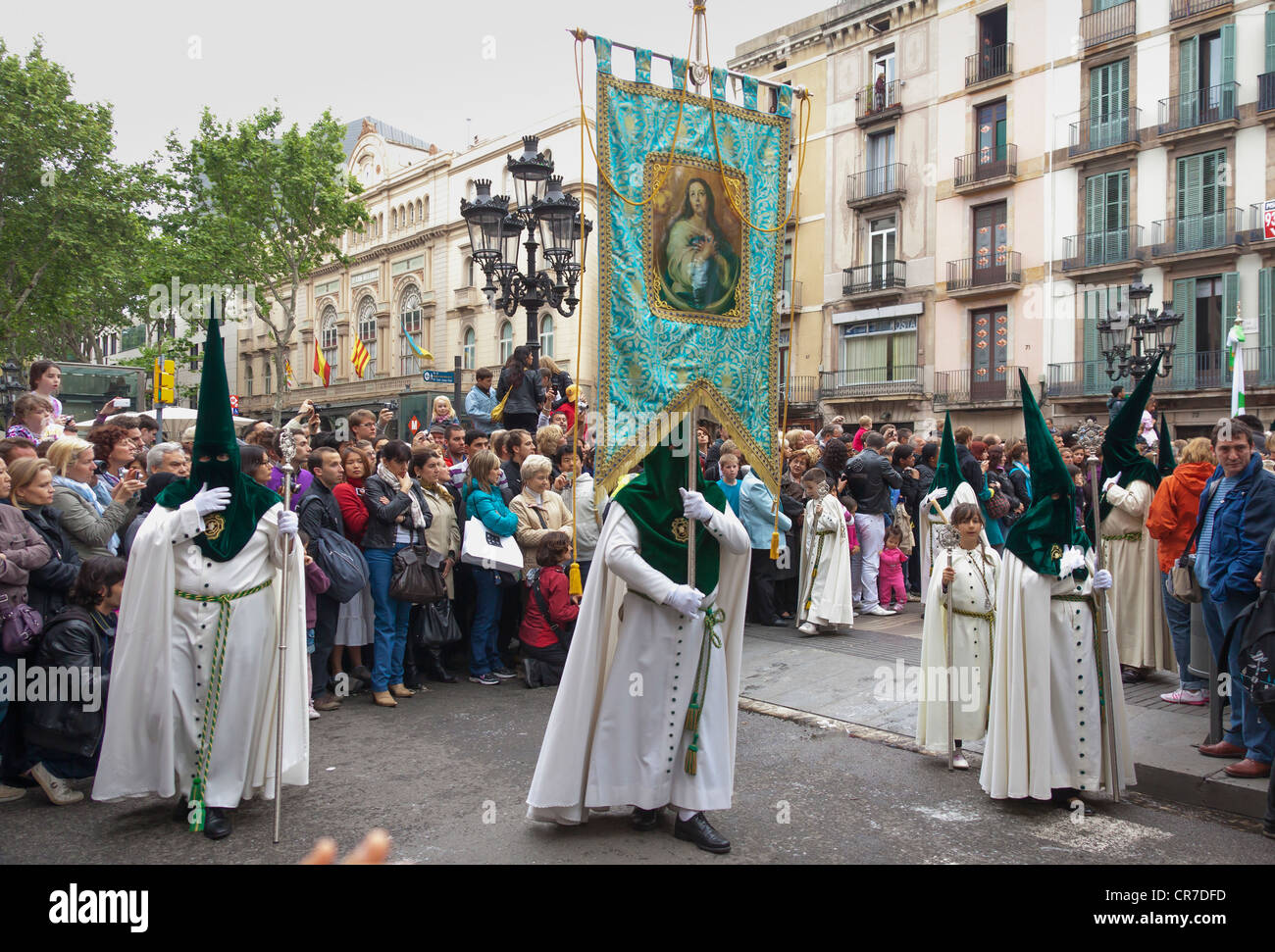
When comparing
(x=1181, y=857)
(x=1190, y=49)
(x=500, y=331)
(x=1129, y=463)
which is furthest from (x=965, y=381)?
(x=1181, y=857)

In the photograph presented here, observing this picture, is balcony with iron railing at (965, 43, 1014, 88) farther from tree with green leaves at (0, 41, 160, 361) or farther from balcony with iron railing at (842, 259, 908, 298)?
tree with green leaves at (0, 41, 160, 361)

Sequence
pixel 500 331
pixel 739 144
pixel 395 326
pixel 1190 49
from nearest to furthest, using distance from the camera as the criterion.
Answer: pixel 739 144, pixel 1190 49, pixel 500 331, pixel 395 326

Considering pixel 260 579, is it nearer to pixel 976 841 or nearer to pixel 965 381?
pixel 976 841

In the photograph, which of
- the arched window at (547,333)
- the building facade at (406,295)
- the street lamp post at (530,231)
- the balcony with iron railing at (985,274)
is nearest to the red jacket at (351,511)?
the street lamp post at (530,231)

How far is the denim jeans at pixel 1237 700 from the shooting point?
5.40 m

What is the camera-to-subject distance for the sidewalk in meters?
5.37

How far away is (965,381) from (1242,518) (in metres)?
24.6

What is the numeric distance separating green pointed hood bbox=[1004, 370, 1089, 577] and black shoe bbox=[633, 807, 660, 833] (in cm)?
242

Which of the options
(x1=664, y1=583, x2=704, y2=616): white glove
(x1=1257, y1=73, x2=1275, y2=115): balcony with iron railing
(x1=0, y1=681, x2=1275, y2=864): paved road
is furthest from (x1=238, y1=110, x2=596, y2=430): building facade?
(x1=664, y1=583, x2=704, y2=616): white glove

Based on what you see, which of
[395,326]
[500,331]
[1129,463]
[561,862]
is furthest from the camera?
[395,326]

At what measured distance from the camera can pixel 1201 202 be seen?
25016mm

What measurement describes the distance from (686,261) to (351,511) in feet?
11.7

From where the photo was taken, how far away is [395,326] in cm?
4722

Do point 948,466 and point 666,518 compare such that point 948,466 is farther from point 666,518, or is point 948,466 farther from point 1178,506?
point 666,518
